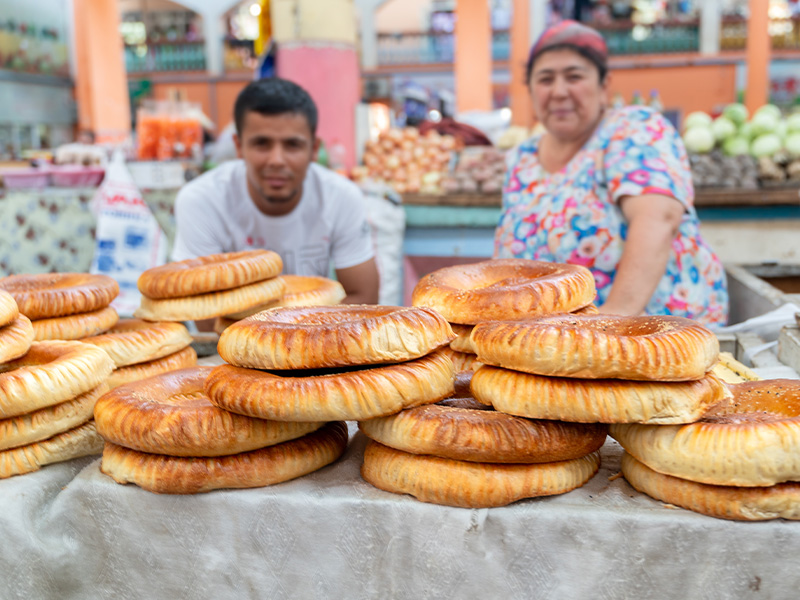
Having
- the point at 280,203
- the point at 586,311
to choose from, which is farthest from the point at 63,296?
the point at 280,203

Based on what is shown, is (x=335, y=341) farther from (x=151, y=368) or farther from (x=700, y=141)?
(x=700, y=141)

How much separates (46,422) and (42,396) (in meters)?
0.09

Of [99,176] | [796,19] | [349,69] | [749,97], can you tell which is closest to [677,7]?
[796,19]

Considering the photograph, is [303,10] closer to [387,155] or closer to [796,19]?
[387,155]

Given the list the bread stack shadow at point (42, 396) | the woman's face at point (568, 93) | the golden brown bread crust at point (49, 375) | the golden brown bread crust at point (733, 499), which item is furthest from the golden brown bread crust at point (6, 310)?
the woman's face at point (568, 93)

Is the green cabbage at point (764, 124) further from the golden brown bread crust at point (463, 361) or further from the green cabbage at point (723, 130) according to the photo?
the golden brown bread crust at point (463, 361)

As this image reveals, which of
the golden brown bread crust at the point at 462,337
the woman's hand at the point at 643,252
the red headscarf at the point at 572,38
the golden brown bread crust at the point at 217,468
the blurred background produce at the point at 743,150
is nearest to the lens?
the golden brown bread crust at the point at 217,468

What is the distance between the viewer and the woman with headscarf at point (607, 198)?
7.74 ft

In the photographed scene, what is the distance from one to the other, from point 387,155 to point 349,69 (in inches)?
33.9

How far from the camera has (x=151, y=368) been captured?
179cm

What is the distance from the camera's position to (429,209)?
16.9ft

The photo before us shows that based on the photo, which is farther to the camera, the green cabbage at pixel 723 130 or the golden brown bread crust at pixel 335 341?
the green cabbage at pixel 723 130

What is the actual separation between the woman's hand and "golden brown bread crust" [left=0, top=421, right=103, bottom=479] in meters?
1.64

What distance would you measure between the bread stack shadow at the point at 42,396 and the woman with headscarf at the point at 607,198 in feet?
5.46
